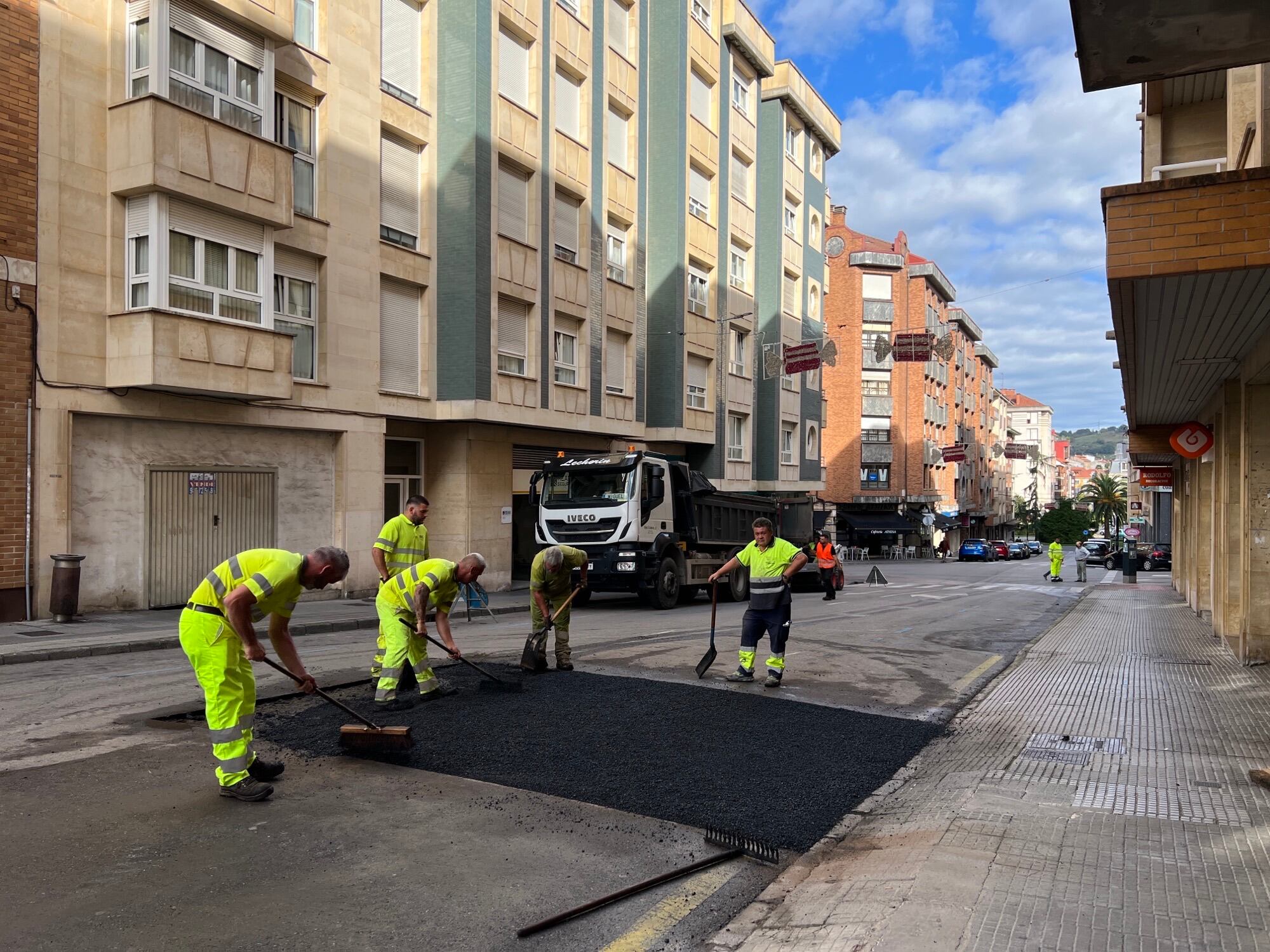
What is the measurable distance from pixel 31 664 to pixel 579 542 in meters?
9.50

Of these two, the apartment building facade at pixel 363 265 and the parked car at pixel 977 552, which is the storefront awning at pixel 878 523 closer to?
the parked car at pixel 977 552

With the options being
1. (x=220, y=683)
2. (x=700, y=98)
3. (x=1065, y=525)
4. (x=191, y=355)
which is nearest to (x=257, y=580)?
(x=220, y=683)

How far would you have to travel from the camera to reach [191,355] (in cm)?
1427

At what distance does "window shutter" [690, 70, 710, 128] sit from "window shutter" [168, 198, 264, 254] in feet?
60.8

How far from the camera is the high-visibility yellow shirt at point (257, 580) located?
532 centimetres

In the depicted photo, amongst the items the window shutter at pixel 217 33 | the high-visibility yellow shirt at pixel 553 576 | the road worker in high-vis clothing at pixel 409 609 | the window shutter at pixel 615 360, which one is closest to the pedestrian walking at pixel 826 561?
the window shutter at pixel 615 360

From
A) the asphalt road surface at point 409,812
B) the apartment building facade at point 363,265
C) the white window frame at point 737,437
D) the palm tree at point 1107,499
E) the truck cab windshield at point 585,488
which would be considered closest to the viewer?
the asphalt road surface at point 409,812

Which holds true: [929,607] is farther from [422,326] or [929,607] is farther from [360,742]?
[360,742]

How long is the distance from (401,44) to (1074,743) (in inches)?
733

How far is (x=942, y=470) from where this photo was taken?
70.8 meters

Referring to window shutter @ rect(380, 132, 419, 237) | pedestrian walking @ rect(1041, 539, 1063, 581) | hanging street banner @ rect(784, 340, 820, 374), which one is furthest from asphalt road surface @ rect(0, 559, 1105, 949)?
pedestrian walking @ rect(1041, 539, 1063, 581)

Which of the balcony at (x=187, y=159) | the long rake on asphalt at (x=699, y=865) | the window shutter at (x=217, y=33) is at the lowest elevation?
the long rake on asphalt at (x=699, y=865)

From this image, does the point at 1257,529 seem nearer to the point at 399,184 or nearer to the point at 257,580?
the point at 257,580

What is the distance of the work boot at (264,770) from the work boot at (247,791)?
16 centimetres
